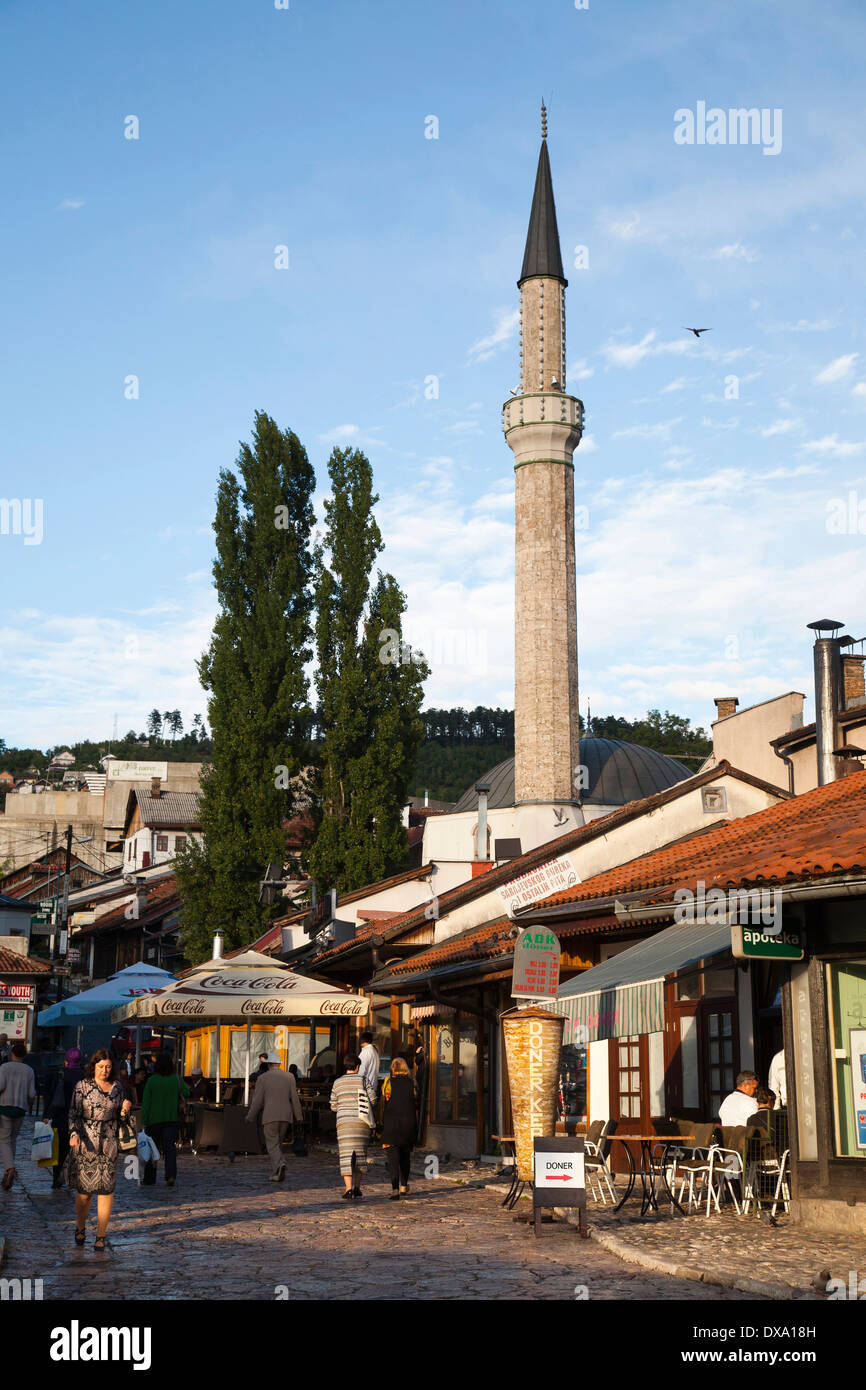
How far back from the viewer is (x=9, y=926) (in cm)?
5631

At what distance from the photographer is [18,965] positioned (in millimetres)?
49719

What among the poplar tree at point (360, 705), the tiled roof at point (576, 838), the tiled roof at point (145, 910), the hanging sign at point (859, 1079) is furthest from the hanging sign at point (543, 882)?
the tiled roof at point (145, 910)

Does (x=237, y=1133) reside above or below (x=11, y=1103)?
below

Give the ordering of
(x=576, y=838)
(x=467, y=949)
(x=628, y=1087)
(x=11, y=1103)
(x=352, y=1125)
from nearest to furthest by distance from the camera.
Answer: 1. (x=352, y=1125)
2. (x=11, y=1103)
3. (x=628, y=1087)
4. (x=467, y=949)
5. (x=576, y=838)

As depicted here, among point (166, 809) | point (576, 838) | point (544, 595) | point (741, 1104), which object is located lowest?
point (741, 1104)

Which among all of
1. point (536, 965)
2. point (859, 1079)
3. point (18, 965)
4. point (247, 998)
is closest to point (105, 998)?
point (247, 998)

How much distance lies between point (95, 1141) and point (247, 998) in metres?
9.25

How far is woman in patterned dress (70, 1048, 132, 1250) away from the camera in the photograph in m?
10.6

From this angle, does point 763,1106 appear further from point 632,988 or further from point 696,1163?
point 632,988

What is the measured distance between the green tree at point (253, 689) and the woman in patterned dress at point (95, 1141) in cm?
2576

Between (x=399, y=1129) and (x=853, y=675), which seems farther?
(x=853, y=675)

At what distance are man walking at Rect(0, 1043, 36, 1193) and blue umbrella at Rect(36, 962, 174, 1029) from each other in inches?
276
